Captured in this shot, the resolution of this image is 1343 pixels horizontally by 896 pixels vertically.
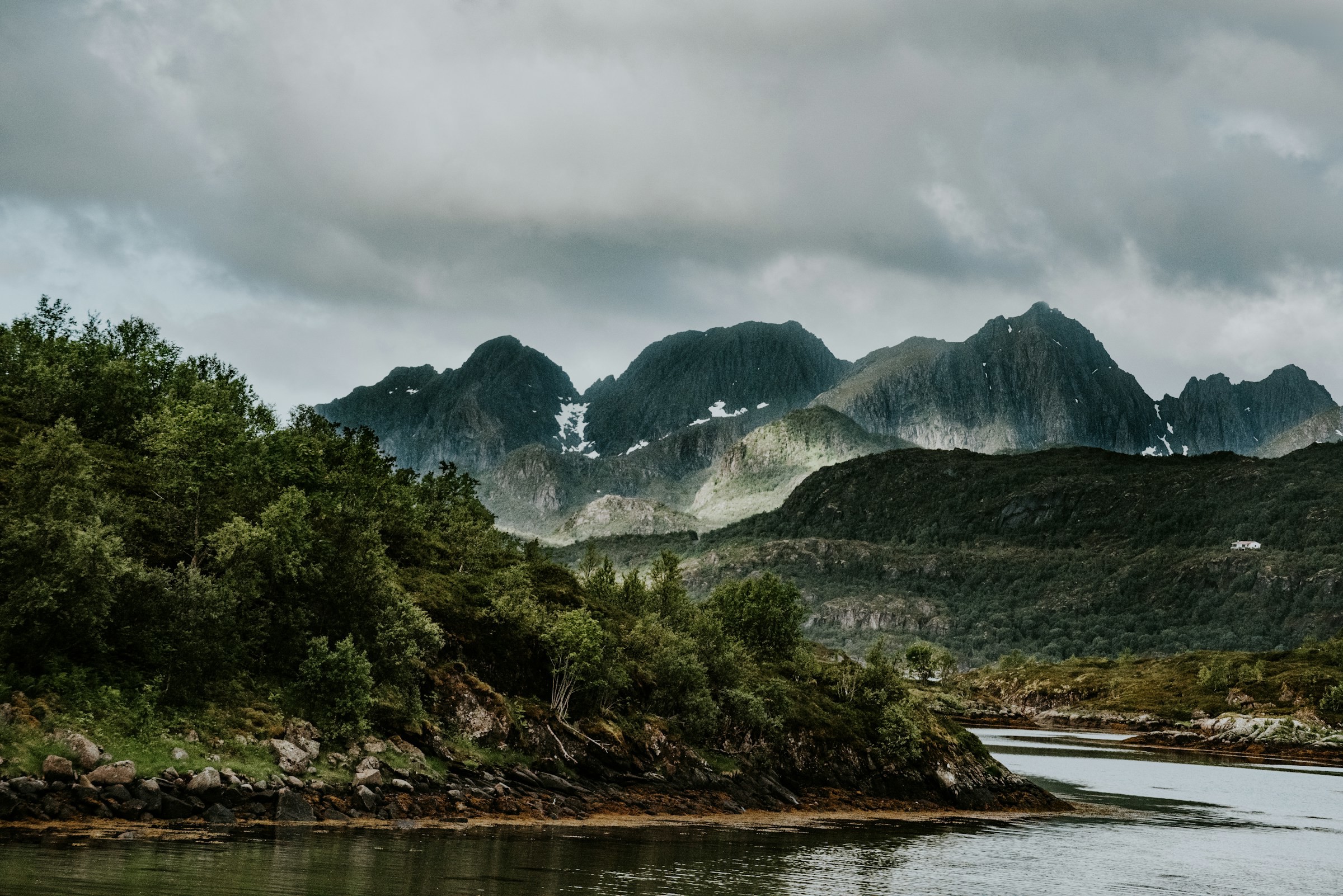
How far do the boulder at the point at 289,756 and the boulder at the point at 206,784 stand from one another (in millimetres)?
4643

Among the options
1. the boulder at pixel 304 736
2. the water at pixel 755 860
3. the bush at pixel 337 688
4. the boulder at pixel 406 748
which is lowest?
the water at pixel 755 860

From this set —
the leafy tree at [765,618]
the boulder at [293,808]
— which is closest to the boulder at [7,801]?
the boulder at [293,808]

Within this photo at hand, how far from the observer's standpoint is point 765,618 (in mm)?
135500

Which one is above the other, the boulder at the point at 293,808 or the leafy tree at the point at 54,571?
the leafy tree at the point at 54,571

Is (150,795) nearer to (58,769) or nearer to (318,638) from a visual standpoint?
(58,769)

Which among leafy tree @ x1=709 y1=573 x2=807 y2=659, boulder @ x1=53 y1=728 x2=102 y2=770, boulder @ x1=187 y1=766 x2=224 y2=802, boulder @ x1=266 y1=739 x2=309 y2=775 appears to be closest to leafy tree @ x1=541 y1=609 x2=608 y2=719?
boulder @ x1=266 y1=739 x2=309 y2=775

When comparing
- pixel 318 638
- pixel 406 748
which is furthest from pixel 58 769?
pixel 406 748

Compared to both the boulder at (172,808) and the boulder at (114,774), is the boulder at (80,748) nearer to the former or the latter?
the boulder at (114,774)

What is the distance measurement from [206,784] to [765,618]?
8767cm

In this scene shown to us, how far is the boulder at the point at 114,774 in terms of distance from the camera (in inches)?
2079

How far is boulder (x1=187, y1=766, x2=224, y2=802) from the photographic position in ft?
184

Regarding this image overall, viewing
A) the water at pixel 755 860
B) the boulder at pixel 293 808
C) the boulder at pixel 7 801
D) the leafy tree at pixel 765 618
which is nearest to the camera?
the water at pixel 755 860

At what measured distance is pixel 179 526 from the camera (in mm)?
75000

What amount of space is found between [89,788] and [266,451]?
45448mm
